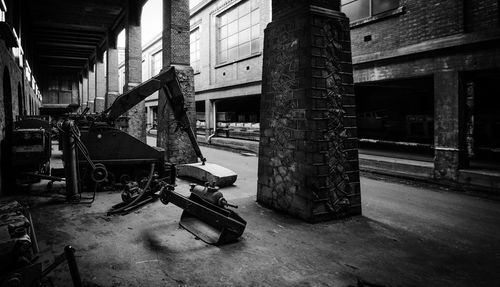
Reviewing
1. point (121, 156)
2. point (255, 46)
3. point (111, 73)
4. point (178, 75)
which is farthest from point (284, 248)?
point (111, 73)

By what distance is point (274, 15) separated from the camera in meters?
5.07

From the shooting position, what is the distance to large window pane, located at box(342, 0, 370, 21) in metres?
8.58

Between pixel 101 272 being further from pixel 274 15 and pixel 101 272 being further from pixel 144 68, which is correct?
pixel 144 68

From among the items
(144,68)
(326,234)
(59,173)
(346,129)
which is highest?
(144,68)

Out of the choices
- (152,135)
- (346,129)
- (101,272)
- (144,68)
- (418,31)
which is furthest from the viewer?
(144,68)

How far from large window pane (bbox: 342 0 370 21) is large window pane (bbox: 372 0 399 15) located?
20 centimetres

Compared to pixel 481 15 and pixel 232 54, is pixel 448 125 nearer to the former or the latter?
pixel 481 15

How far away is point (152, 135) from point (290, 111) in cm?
2004

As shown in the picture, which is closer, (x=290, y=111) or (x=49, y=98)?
(x=290, y=111)

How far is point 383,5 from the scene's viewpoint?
8.16m

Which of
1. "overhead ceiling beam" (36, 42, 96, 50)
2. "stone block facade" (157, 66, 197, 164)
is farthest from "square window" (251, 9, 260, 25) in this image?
"overhead ceiling beam" (36, 42, 96, 50)

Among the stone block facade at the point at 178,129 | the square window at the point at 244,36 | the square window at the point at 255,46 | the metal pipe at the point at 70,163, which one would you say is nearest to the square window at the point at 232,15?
the square window at the point at 244,36

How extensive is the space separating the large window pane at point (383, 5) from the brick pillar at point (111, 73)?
516 inches

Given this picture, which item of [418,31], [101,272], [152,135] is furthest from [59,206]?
[152,135]
